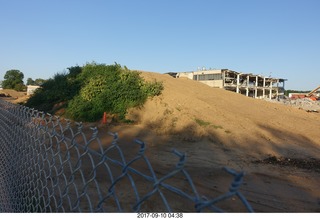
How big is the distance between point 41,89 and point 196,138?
12.5m

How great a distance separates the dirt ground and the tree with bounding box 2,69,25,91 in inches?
2615

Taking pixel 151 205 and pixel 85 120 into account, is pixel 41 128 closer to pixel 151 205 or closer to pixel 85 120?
pixel 151 205

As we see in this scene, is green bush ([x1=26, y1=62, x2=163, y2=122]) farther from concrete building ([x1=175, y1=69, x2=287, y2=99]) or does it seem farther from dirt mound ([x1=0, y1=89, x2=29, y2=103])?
concrete building ([x1=175, y1=69, x2=287, y2=99])

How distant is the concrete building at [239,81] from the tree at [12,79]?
42249 mm

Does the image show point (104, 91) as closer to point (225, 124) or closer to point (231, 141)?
point (225, 124)

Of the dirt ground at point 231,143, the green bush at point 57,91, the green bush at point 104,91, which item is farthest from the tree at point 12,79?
the dirt ground at point 231,143

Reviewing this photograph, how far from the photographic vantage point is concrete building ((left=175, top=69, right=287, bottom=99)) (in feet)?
156

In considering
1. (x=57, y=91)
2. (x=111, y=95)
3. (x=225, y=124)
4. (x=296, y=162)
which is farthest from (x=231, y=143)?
(x=57, y=91)

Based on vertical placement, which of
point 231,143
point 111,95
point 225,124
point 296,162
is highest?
point 111,95

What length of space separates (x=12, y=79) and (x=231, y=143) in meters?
74.8

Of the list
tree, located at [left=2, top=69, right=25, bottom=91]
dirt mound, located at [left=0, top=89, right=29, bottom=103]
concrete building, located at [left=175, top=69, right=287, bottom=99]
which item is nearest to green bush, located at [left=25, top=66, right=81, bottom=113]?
dirt mound, located at [left=0, top=89, right=29, bottom=103]

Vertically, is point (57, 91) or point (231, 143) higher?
point (57, 91)

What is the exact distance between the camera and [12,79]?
75.5 m

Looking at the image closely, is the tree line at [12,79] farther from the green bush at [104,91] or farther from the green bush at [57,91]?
the green bush at [104,91]
